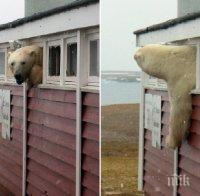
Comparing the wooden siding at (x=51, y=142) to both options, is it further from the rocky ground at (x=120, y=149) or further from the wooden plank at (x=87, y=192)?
the rocky ground at (x=120, y=149)

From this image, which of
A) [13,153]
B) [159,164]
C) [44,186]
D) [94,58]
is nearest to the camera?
[159,164]

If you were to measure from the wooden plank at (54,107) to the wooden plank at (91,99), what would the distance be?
105mm

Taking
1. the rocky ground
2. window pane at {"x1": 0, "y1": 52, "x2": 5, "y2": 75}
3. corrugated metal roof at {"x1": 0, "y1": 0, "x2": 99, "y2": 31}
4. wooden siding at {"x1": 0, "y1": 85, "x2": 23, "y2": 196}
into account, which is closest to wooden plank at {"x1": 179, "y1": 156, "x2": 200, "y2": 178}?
the rocky ground

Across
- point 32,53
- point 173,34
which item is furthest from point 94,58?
point 32,53

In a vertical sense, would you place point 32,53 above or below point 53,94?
above

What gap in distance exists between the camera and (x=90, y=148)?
198cm

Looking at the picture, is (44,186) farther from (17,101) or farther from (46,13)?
(46,13)

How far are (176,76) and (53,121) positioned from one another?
78 cm

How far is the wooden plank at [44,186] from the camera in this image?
228cm

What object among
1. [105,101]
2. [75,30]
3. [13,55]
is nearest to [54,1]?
[75,30]

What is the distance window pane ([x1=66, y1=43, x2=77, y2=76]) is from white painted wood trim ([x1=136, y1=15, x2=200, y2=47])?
1.57 feet

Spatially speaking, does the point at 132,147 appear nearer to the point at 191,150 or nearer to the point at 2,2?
the point at 191,150

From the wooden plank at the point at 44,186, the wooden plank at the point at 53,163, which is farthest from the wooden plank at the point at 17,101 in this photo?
the wooden plank at the point at 44,186

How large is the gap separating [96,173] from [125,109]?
1.27 feet
